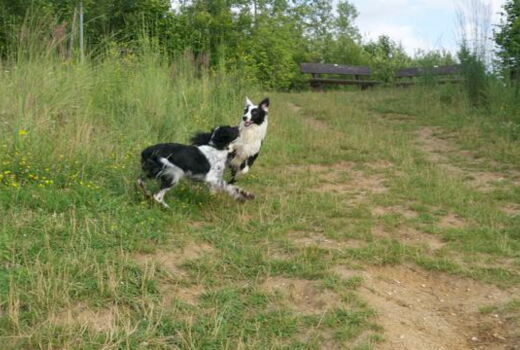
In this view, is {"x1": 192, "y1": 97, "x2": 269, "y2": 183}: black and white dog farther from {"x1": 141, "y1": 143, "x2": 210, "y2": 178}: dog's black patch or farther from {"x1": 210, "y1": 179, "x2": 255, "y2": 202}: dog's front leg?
{"x1": 141, "y1": 143, "x2": 210, "y2": 178}: dog's black patch

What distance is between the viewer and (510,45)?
40.6ft

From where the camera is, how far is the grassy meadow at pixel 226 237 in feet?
11.6

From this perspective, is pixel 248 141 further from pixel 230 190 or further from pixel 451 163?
pixel 451 163

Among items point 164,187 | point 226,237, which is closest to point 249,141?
point 164,187

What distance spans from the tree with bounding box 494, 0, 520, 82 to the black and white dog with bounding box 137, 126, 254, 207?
824 centimetres

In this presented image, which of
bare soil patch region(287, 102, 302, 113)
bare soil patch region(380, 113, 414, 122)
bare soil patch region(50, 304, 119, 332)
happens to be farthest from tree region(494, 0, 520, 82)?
bare soil patch region(50, 304, 119, 332)

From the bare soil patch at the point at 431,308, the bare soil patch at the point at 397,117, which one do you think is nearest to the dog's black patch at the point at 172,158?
the bare soil patch at the point at 431,308

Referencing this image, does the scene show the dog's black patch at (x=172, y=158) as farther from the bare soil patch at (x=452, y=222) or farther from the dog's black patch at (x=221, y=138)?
the bare soil patch at (x=452, y=222)

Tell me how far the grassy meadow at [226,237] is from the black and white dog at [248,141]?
0.30 meters

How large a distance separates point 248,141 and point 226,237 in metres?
2.51

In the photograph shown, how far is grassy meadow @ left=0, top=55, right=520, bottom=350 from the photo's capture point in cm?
352

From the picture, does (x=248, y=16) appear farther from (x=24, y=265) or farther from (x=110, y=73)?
(x=24, y=265)

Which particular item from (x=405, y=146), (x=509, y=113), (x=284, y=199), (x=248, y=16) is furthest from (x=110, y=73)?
(x=248, y=16)

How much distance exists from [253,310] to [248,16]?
15.7m
